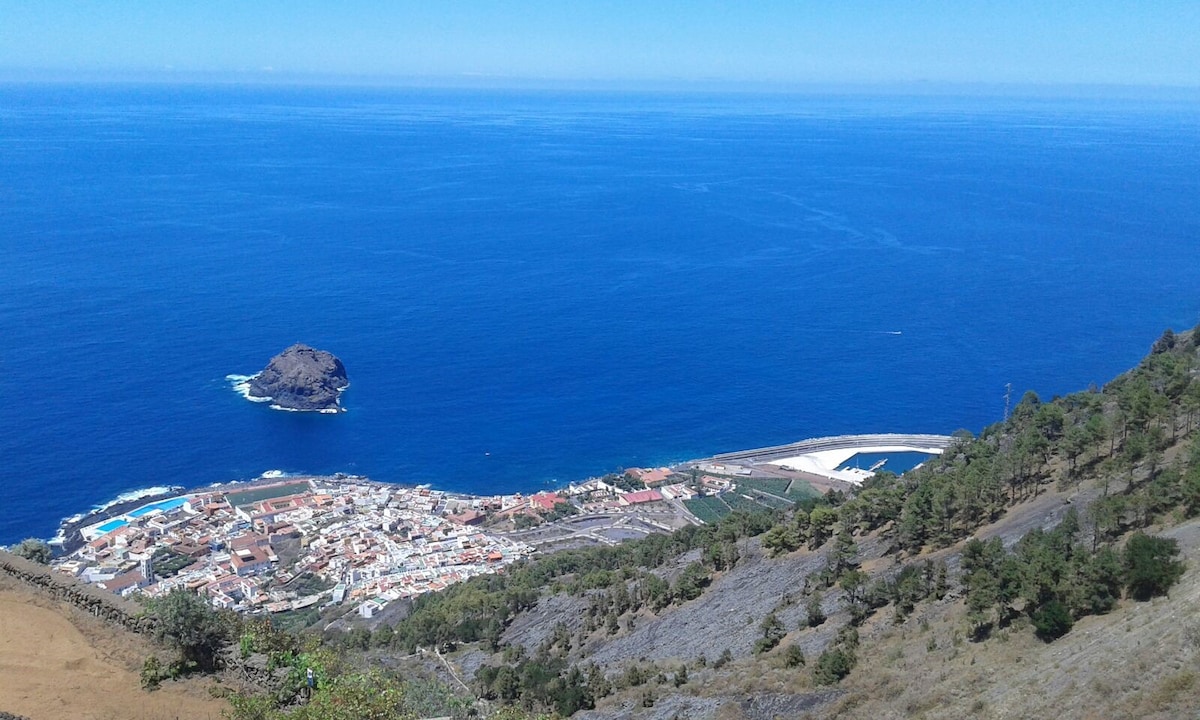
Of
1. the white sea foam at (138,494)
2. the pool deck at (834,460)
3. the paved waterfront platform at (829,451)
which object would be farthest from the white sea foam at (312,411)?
the pool deck at (834,460)

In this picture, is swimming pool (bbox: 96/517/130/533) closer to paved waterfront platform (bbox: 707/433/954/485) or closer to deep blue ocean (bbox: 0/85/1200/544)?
deep blue ocean (bbox: 0/85/1200/544)

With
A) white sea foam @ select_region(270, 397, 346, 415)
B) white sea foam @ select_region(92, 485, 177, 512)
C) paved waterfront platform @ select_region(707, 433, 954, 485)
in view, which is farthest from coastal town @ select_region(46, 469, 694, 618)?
white sea foam @ select_region(270, 397, 346, 415)

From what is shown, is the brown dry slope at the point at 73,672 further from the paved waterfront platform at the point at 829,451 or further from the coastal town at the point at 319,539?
the paved waterfront platform at the point at 829,451

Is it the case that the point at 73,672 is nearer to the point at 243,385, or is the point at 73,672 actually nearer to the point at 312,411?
the point at 312,411

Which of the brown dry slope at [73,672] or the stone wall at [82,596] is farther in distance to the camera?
the stone wall at [82,596]

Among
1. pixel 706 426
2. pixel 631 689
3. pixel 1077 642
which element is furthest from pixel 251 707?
pixel 706 426

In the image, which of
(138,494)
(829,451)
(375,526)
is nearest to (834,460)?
(829,451)
